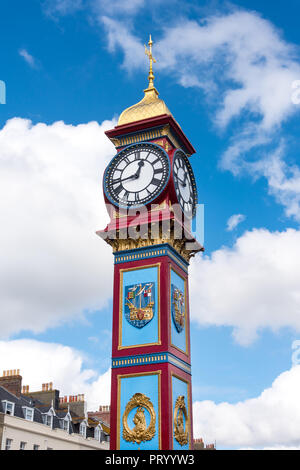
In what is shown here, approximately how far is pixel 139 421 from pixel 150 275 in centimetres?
639

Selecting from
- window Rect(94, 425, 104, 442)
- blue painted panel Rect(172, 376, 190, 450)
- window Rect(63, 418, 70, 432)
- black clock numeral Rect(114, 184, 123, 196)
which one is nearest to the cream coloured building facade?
window Rect(63, 418, 70, 432)

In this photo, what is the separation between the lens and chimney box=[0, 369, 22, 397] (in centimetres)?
4828

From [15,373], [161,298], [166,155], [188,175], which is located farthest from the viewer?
[15,373]

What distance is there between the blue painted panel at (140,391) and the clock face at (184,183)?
28.3 feet

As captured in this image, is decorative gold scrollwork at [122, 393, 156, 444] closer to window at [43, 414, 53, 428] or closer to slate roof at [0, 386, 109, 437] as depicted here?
slate roof at [0, 386, 109, 437]

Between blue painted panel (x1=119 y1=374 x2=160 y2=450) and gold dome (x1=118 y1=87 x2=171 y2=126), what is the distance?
42.4ft

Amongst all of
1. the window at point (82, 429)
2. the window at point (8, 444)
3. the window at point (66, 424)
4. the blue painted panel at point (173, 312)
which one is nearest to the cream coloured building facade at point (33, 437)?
the window at point (8, 444)

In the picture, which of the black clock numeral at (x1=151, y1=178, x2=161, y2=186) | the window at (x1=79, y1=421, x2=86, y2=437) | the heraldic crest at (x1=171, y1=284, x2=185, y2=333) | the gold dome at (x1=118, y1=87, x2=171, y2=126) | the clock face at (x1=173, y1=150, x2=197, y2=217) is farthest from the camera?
the window at (x1=79, y1=421, x2=86, y2=437)

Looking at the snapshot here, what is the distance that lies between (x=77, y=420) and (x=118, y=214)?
2855 centimetres
